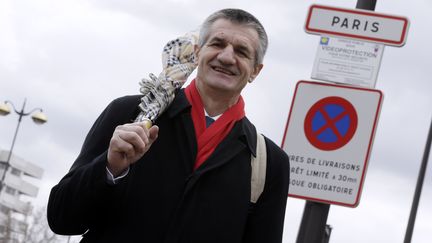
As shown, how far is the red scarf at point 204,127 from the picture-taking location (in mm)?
3762

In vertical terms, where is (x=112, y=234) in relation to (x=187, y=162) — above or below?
below

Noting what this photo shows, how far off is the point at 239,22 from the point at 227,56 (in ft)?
0.53

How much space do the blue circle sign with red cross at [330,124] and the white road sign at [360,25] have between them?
0.52 meters

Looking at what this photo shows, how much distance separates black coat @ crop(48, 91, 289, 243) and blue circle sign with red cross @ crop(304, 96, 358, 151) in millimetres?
4370

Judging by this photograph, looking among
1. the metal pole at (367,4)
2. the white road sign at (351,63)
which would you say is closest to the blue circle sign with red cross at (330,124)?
the white road sign at (351,63)

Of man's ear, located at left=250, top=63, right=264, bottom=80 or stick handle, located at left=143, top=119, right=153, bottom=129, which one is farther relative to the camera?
man's ear, located at left=250, top=63, right=264, bottom=80

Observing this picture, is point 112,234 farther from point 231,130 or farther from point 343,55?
point 343,55

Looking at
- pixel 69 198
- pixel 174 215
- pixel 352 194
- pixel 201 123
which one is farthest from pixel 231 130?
pixel 352 194

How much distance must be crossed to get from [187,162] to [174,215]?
18cm

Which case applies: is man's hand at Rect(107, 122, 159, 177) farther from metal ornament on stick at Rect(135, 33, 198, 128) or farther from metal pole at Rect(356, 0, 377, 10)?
metal pole at Rect(356, 0, 377, 10)

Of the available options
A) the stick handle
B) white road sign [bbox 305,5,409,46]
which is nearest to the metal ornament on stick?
the stick handle

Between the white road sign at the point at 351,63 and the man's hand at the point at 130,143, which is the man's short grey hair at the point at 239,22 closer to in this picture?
the man's hand at the point at 130,143

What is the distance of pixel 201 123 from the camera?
380 centimetres

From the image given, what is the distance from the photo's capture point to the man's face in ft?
12.5
